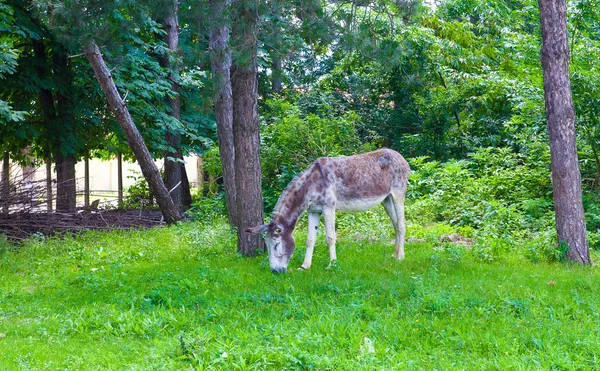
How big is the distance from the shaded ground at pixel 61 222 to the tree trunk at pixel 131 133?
593 mm

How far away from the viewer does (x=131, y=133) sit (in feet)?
52.5

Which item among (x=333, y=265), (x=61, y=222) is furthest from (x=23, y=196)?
(x=333, y=265)

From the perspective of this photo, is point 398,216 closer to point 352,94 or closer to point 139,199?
point 352,94

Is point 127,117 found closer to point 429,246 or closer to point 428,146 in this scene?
point 429,246

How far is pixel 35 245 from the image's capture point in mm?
13102

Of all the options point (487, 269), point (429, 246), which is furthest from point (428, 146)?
point (487, 269)

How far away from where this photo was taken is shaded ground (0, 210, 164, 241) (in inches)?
552

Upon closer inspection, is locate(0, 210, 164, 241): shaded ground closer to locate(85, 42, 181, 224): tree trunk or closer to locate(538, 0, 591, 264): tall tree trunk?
locate(85, 42, 181, 224): tree trunk

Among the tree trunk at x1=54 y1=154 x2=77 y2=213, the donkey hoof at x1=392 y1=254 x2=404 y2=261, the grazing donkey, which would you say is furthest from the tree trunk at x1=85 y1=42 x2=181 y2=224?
the donkey hoof at x1=392 y1=254 x2=404 y2=261

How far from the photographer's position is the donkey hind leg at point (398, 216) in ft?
35.3

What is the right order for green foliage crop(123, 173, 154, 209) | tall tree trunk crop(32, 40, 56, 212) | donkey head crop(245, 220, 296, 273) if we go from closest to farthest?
donkey head crop(245, 220, 296, 273)
tall tree trunk crop(32, 40, 56, 212)
green foliage crop(123, 173, 154, 209)

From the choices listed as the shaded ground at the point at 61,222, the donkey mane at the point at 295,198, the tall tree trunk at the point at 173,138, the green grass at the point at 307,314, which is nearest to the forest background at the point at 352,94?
the tall tree trunk at the point at 173,138

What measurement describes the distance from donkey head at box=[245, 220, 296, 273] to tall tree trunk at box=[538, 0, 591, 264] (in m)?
4.42

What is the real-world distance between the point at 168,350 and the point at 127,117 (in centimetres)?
1074
